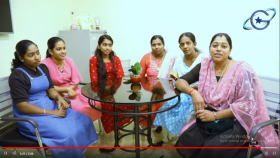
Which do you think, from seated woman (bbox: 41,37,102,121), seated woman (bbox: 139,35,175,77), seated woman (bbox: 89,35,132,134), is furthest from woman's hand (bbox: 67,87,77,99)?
seated woman (bbox: 139,35,175,77)

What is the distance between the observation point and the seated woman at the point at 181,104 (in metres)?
1.80

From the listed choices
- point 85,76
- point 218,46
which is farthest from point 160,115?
point 85,76

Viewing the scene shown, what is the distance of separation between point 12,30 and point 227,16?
2.85 metres

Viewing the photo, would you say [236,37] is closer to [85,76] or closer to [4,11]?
[85,76]

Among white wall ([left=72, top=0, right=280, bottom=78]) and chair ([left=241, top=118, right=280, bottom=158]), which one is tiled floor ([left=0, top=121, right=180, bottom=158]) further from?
white wall ([left=72, top=0, right=280, bottom=78])

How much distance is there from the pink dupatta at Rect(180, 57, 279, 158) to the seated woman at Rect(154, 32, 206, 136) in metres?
0.36

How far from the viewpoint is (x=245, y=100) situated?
1.35 m

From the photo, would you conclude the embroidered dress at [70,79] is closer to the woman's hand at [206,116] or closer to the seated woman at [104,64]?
the seated woman at [104,64]

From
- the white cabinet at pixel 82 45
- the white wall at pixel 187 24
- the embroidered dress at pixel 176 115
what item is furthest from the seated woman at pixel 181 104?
the white cabinet at pixel 82 45

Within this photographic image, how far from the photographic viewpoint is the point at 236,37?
9.39ft

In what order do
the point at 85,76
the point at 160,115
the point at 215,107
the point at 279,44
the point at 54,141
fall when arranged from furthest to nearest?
the point at 85,76 → the point at 279,44 → the point at 160,115 → the point at 215,107 → the point at 54,141

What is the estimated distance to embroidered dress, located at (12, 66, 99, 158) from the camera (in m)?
1.39

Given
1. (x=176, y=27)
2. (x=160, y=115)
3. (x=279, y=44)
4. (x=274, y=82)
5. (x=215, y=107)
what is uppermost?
(x=176, y=27)

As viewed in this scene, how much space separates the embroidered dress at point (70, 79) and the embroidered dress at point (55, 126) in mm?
207
